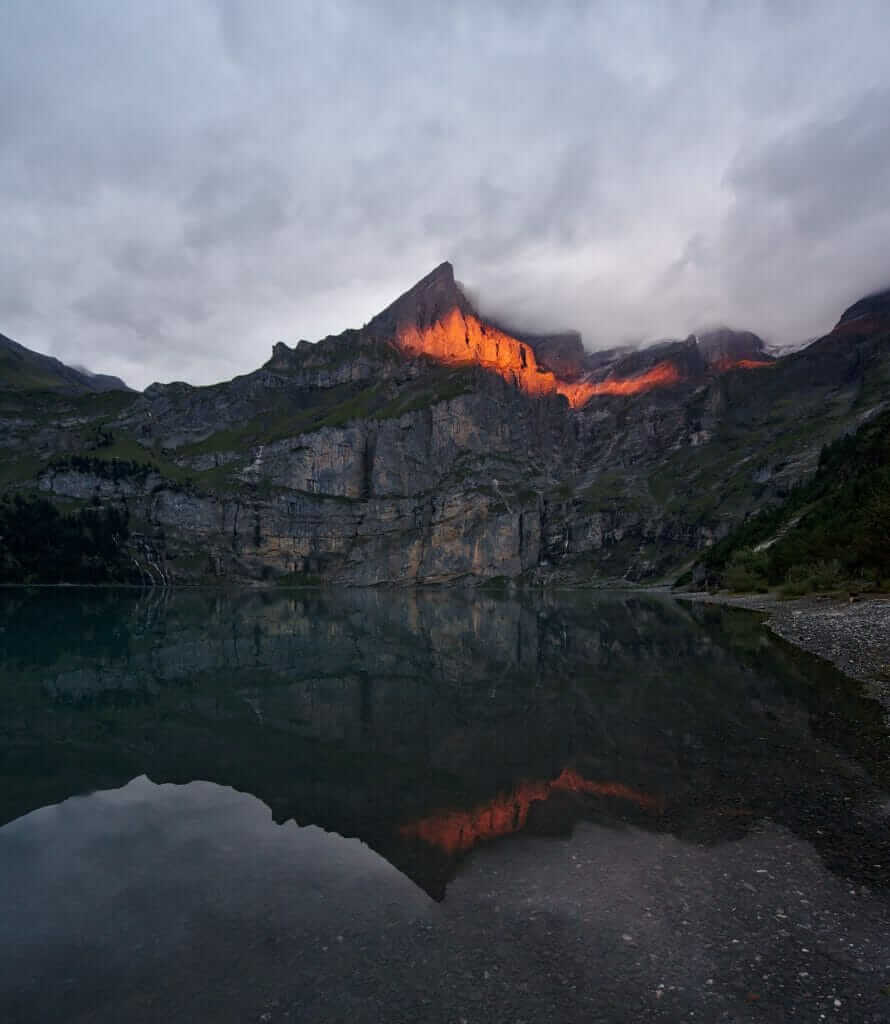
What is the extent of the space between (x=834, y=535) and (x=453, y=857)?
7573cm

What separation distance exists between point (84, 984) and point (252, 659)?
36.9 m

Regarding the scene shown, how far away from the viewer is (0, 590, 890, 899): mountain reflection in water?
13977mm

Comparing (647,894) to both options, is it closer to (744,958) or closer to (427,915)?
(744,958)

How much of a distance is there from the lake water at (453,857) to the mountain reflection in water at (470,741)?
0.41 ft

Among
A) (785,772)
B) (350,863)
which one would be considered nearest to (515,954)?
(350,863)

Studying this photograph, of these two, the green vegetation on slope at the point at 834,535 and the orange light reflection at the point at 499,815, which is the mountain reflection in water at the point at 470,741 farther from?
the green vegetation on slope at the point at 834,535

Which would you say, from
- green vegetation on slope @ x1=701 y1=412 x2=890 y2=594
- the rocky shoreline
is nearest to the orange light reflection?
the rocky shoreline

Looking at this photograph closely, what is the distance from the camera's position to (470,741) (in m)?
21.3

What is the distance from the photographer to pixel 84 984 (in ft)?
27.7

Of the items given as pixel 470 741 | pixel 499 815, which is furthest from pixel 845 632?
pixel 499 815

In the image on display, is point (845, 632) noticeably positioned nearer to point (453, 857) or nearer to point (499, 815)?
point (499, 815)

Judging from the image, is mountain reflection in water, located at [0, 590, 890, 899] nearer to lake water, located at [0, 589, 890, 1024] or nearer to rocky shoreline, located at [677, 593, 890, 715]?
lake water, located at [0, 589, 890, 1024]

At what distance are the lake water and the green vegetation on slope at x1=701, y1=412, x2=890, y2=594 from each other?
136ft

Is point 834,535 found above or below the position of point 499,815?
above
